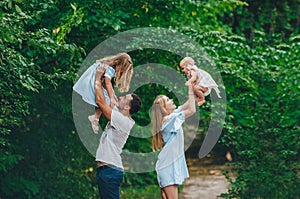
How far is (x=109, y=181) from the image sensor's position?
517 cm

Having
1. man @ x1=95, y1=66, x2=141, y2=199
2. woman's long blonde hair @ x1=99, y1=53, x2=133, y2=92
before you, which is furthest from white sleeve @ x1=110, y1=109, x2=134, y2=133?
woman's long blonde hair @ x1=99, y1=53, x2=133, y2=92

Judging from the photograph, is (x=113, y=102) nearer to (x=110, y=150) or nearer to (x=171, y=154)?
(x=110, y=150)

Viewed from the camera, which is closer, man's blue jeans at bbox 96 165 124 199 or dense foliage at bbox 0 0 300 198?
man's blue jeans at bbox 96 165 124 199

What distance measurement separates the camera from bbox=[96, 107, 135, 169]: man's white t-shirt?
17.1 feet

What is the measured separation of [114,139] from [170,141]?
0.78 metres

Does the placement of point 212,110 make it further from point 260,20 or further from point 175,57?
point 260,20

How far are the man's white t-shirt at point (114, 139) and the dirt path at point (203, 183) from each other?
4.79 metres

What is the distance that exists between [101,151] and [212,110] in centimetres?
393

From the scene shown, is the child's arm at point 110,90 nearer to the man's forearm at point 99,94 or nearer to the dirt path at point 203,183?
the man's forearm at point 99,94

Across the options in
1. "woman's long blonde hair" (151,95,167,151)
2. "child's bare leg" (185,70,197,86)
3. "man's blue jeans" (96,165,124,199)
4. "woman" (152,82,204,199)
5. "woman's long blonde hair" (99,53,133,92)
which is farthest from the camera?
"woman's long blonde hair" (151,95,167,151)

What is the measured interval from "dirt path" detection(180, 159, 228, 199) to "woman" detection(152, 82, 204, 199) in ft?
13.2

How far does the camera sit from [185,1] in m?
8.98

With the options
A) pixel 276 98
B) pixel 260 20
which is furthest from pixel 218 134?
pixel 260 20

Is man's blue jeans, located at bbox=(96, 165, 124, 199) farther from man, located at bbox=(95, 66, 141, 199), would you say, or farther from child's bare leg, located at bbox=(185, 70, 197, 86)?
child's bare leg, located at bbox=(185, 70, 197, 86)
